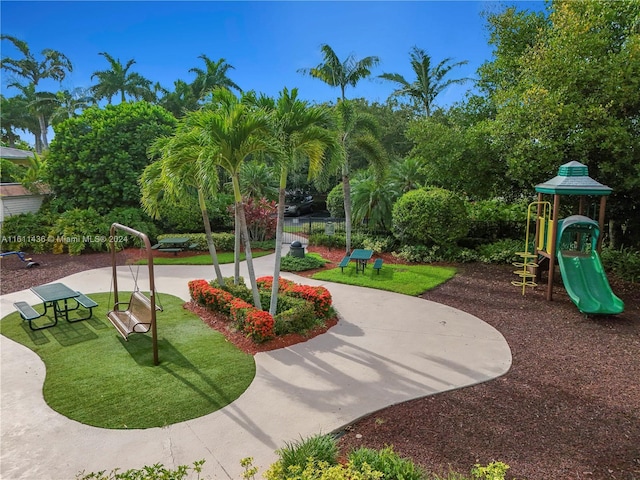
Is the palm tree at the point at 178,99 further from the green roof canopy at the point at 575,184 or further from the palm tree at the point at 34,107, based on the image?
the green roof canopy at the point at 575,184

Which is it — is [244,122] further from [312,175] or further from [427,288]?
[427,288]

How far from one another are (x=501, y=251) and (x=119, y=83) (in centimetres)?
3621

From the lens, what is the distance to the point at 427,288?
10453 millimetres

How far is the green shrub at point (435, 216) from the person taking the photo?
43.5ft

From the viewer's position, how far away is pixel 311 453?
3773mm

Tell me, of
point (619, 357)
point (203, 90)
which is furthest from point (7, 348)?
point (203, 90)

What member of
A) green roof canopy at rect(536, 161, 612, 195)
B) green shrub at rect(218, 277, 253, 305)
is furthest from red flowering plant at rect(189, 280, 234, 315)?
green roof canopy at rect(536, 161, 612, 195)

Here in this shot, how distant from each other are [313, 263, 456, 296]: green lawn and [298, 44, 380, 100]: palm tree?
19.9 feet

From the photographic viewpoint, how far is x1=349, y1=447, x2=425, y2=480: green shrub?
11.1 ft

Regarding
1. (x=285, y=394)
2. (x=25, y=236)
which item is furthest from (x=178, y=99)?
(x=285, y=394)

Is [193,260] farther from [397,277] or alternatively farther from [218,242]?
[397,277]

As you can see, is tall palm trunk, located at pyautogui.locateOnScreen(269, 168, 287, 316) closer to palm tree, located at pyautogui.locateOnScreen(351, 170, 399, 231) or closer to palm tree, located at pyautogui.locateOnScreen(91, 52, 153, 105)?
palm tree, located at pyautogui.locateOnScreen(351, 170, 399, 231)

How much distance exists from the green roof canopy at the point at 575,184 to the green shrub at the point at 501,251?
3565mm

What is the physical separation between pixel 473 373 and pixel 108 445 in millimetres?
4974
